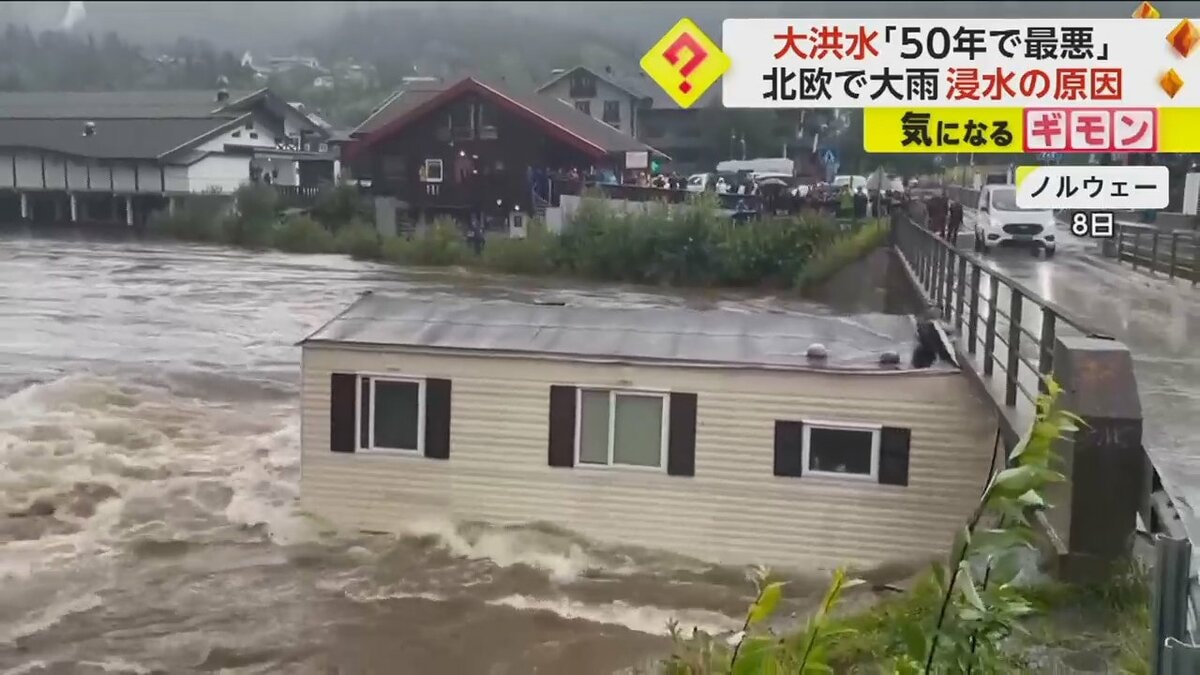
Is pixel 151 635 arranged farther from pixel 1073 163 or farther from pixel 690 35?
pixel 1073 163

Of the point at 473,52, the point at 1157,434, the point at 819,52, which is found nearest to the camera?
the point at 819,52

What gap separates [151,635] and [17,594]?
744 millimetres

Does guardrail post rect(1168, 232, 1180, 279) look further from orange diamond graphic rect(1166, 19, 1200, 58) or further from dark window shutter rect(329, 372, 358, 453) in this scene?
dark window shutter rect(329, 372, 358, 453)

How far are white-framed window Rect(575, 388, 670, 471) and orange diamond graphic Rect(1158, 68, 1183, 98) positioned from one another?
1.70 meters

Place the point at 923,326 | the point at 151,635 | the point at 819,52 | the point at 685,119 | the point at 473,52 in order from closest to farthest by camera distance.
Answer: the point at 819,52 → the point at 151,635 → the point at 923,326 → the point at 685,119 → the point at 473,52

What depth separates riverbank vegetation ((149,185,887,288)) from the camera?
5074 millimetres

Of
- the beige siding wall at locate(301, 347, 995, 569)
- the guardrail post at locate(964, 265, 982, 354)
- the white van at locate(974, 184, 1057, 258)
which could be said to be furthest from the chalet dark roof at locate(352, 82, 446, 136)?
the guardrail post at locate(964, 265, 982, 354)

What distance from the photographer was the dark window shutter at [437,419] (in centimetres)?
414

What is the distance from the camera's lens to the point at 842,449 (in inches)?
154

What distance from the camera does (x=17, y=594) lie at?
4.32m

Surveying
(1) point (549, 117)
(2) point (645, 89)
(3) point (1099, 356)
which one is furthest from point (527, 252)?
(3) point (1099, 356)

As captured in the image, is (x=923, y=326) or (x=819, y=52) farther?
(x=923, y=326)

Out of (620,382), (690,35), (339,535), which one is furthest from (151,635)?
(690,35)

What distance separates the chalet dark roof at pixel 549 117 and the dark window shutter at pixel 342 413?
1.30 meters
